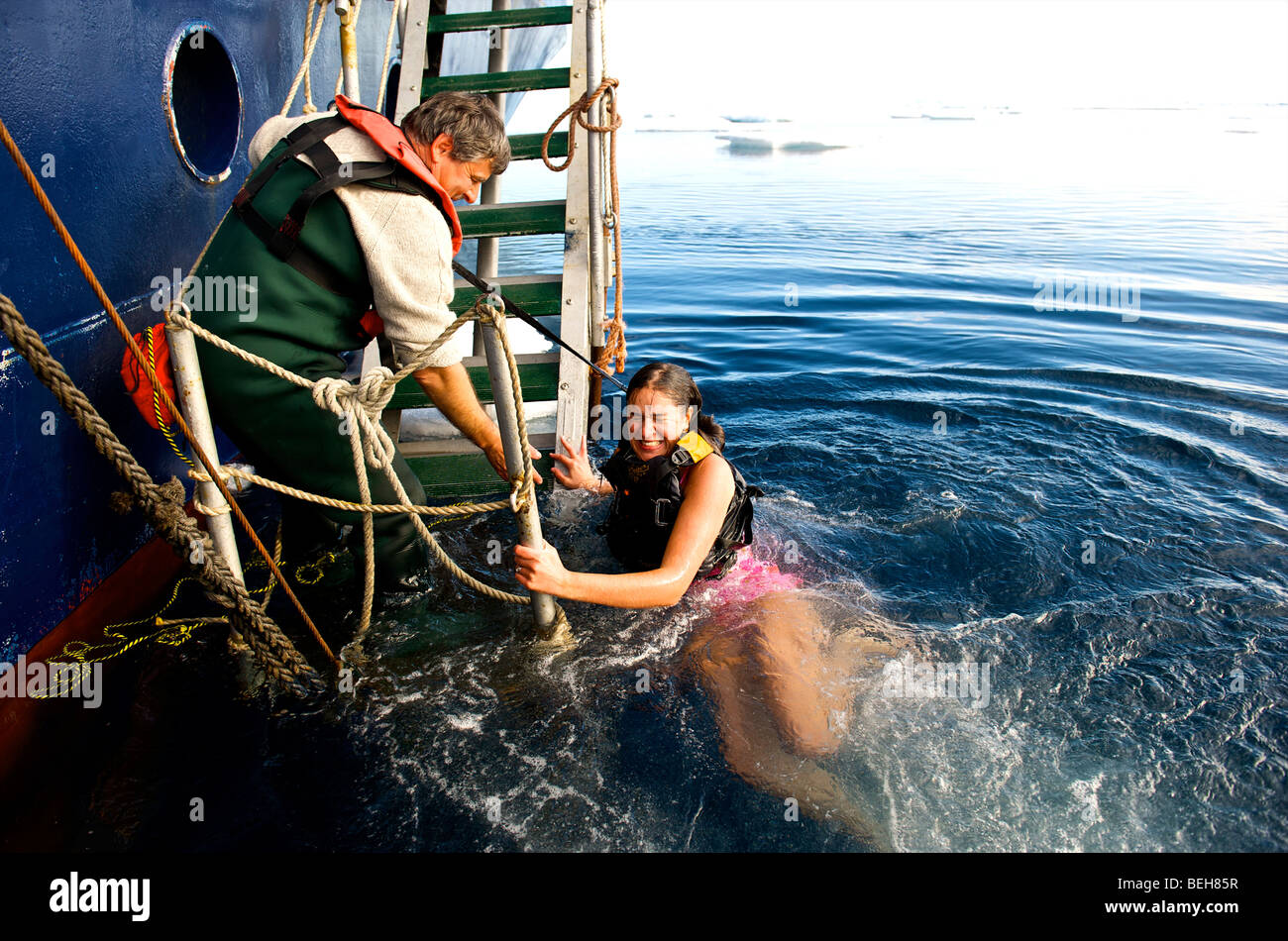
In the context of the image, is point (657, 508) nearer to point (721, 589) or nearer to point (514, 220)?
point (721, 589)

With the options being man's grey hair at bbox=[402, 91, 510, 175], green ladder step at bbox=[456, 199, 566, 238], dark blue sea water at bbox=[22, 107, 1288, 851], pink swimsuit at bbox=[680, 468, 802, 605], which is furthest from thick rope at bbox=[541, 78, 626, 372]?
pink swimsuit at bbox=[680, 468, 802, 605]

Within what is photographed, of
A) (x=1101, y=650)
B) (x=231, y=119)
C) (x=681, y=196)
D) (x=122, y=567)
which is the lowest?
(x=1101, y=650)

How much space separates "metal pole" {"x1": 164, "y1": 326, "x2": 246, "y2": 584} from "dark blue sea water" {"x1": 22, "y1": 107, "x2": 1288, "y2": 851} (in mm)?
846

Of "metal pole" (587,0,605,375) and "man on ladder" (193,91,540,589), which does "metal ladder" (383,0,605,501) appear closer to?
"metal pole" (587,0,605,375)

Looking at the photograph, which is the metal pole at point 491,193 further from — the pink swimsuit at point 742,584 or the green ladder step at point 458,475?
the pink swimsuit at point 742,584

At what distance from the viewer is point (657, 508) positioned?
3611 millimetres

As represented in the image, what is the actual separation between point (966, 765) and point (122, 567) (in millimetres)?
4066

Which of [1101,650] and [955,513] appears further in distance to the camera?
[955,513]

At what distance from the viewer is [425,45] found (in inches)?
220

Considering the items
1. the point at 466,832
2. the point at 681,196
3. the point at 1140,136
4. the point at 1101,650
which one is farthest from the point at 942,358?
the point at 1140,136

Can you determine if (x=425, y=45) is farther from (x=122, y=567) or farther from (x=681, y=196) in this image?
(x=681, y=196)

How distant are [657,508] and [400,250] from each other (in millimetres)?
1546

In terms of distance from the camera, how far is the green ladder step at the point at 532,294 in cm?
532

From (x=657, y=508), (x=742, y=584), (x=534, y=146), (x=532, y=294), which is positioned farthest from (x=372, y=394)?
(x=534, y=146)
